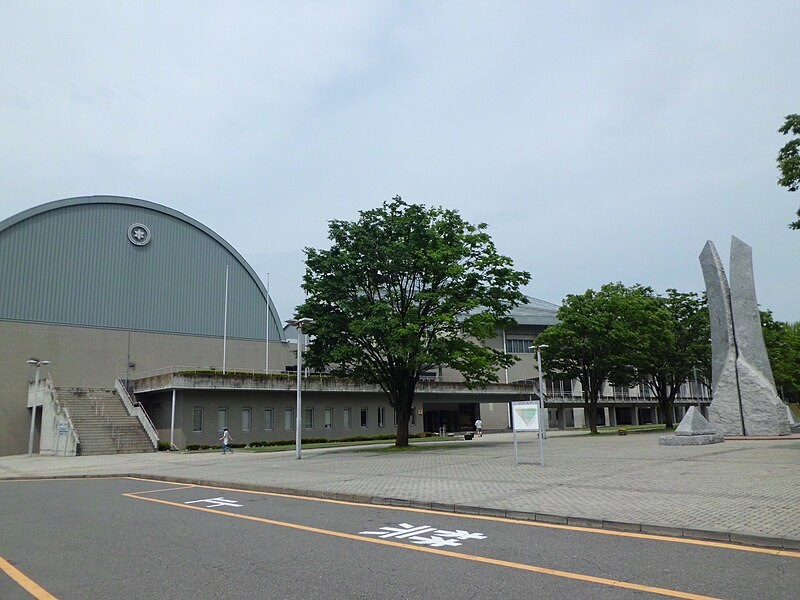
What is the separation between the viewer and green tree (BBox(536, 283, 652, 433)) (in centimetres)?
4119

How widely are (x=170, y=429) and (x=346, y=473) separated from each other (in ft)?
79.1

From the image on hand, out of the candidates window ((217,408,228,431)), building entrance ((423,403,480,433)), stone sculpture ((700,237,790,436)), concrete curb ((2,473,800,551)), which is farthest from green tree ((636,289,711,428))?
concrete curb ((2,473,800,551))

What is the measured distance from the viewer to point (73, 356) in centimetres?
4278

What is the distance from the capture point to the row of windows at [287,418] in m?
38.4

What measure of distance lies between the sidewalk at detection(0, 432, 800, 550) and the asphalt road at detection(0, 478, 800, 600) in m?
0.54

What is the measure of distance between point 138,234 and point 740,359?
41.1 metres

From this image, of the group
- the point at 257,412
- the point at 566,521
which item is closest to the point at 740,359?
the point at 566,521

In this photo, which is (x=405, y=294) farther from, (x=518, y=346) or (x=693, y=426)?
(x=518, y=346)

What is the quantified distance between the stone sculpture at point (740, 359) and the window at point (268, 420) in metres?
26.8

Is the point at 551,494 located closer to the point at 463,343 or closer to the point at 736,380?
the point at 463,343

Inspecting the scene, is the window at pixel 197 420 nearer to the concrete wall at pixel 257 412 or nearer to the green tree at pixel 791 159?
the concrete wall at pixel 257 412

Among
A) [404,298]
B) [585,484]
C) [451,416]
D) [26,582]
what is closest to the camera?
[26,582]

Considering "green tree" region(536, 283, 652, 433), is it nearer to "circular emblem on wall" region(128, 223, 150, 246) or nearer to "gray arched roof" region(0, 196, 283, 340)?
"gray arched roof" region(0, 196, 283, 340)

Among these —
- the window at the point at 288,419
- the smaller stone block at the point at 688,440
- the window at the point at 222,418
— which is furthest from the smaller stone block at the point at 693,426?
the window at the point at 222,418
